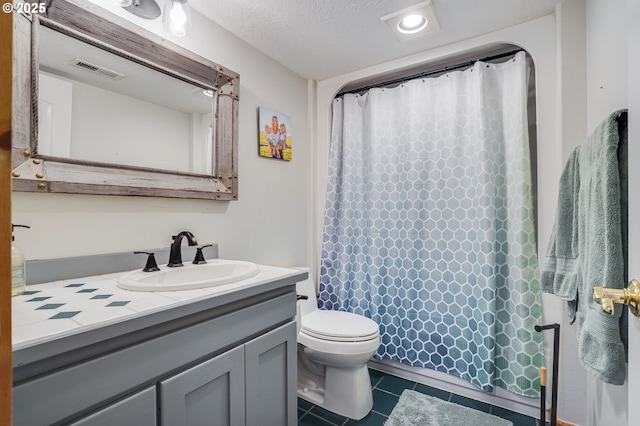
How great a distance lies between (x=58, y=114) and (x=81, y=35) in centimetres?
32

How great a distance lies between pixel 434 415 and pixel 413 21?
2.17 meters

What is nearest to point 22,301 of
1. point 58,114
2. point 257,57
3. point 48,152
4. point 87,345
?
point 87,345

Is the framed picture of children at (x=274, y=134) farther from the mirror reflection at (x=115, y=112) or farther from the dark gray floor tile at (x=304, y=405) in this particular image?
the dark gray floor tile at (x=304, y=405)

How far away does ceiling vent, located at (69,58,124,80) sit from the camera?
45.1 inches

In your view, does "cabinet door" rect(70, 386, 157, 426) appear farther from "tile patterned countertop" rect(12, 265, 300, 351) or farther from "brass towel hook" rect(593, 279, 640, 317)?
"brass towel hook" rect(593, 279, 640, 317)

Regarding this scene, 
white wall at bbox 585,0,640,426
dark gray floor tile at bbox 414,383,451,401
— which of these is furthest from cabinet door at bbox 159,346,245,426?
dark gray floor tile at bbox 414,383,451,401

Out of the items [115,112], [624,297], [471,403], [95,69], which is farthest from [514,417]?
[95,69]

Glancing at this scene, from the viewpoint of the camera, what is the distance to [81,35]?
1.14 metres

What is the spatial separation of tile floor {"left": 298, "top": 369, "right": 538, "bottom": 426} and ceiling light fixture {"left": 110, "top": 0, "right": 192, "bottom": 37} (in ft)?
6.63

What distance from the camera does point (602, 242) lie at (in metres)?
0.83

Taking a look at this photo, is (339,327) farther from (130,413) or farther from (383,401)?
(130,413)

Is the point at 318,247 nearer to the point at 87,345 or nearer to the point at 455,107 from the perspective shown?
the point at 455,107

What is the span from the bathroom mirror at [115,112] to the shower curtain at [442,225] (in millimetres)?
955

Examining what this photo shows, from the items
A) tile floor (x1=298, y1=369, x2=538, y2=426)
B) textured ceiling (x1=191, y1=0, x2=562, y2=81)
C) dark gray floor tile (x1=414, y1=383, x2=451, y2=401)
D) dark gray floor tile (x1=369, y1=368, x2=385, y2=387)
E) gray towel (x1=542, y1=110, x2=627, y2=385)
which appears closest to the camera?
gray towel (x1=542, y1=110, x2=627, y2=385)
